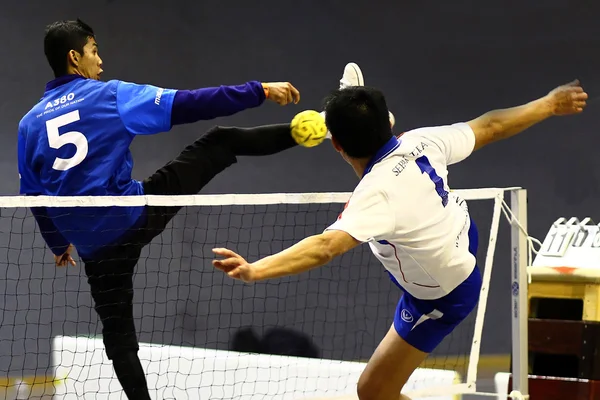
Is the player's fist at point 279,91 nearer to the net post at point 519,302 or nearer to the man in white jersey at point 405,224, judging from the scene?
the man in white jersey at point 405,224

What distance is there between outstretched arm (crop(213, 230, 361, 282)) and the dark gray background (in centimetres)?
434

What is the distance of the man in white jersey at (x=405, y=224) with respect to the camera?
2.65 m

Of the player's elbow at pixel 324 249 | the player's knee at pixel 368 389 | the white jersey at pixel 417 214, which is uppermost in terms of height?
the white jersey at pixel 417 214

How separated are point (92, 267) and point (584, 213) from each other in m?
4.47

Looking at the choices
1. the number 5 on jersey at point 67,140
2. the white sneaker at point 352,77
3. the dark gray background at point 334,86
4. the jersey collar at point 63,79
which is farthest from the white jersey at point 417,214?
the dark gray background at point 334,86

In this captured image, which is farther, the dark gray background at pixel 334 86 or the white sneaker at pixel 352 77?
the dark gray background at pixel 334 86

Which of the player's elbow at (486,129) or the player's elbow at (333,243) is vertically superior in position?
the player's elbow at (486,129)

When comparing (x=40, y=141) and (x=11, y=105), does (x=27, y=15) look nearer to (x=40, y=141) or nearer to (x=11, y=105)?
(x=11, y=105)

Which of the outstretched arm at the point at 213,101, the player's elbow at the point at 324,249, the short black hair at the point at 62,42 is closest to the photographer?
the player's elbow at the point at 324,249

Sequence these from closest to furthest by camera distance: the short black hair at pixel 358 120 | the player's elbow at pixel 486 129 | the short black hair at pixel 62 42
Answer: the short black hair at pixel 358 120
the player's elbow at pixel 486 129
the short black hair at pixel 62 42

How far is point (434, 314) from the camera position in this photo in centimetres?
323

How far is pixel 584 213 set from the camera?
705cm

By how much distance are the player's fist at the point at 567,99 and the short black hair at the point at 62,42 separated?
2.13 meters

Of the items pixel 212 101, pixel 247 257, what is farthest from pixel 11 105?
pixel 212 101
